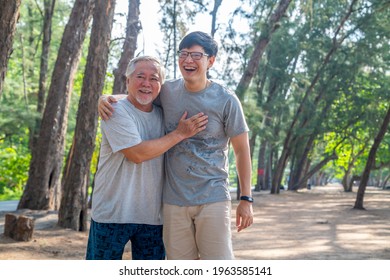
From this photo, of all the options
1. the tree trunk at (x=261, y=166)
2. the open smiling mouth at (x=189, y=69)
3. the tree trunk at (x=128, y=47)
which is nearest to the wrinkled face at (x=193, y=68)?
the open smiling mouth at (x=189, y=69)

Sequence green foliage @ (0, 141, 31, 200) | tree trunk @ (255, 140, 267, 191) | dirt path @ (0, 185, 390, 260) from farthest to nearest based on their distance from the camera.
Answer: tree trunk @ (255, 140, 267, 191)
green foliage @ (0, 141, 31, 200)
dirt path @ (0, 185, 390, 260)

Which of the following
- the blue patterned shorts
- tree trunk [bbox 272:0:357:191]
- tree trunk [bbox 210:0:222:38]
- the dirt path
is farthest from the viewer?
tree trunk [bbox 272:0:357:191]

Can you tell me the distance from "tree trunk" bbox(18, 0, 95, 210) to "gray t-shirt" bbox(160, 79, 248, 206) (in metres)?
9.06

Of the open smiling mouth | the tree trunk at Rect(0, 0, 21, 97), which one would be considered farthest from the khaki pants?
the tree trunk at Rect(0, 0, 21, 97)

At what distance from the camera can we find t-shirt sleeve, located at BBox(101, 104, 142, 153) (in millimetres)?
3258

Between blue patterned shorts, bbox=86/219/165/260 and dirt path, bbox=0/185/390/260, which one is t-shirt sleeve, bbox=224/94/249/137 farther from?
dirt path, bbox=0/185/390/260

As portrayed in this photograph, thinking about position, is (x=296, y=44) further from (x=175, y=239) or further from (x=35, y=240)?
(x=175, y=239)

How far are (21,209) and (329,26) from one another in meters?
18.5

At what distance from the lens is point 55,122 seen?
488 inches

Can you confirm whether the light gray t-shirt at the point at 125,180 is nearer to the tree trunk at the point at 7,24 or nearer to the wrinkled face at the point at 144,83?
the wrinkled face at the point at 144,83

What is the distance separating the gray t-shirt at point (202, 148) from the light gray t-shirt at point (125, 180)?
0.10 meters

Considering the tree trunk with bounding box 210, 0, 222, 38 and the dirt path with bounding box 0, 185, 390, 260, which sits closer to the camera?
the dirt path with bounding box 0, 185, 390, 260

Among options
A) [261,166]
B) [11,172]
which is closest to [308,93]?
[261,166]
